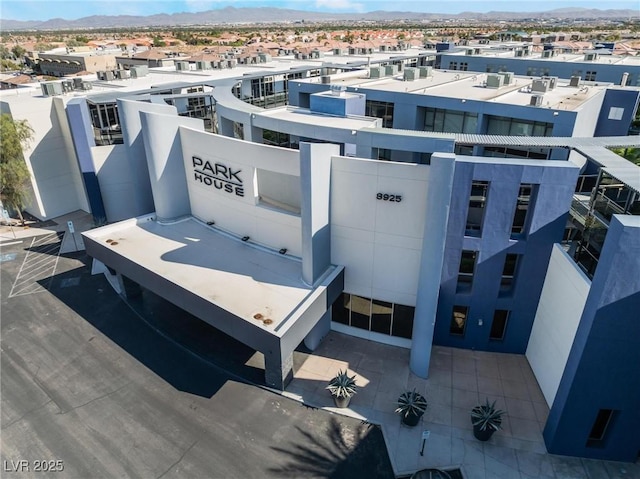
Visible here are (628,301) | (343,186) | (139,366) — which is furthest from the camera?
(139,366)

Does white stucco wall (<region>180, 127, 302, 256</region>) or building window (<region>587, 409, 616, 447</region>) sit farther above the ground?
white stucco wall (<region>180, 127, 302, 256</region>)

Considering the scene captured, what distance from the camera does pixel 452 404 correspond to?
17875 millimetres

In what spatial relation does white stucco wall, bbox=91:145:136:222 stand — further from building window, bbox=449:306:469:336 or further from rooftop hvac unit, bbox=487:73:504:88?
rooftop hvac unit, bbox=487:73:504:88

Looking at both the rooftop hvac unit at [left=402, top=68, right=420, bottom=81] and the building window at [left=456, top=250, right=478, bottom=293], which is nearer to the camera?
the building window at [left=456, top=250, right=478, bottom=293]

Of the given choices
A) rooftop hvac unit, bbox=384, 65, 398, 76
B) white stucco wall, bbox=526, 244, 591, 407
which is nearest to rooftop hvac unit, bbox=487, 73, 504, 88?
rooftop hvac unit, bbox=384, 65, 398, 76

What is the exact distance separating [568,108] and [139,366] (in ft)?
92.5

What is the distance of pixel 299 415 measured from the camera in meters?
17.5

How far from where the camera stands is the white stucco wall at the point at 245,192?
2017 centimetres

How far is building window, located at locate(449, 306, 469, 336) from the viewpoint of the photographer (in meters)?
20.0

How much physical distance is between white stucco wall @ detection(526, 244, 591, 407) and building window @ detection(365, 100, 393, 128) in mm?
17494

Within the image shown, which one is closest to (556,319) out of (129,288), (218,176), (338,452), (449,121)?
(338,452)

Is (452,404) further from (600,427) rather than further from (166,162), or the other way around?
(166,162)

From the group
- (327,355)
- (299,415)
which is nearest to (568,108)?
(327,355)

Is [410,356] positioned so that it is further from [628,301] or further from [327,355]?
[628,301]
